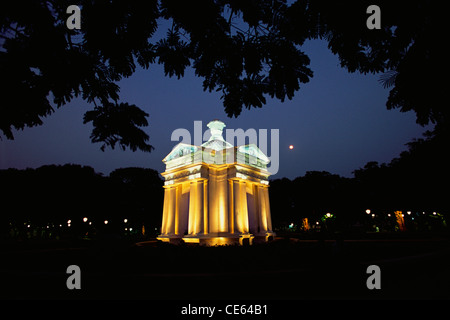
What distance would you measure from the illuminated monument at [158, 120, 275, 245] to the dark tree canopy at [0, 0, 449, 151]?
22178mm

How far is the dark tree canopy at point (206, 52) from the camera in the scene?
263cm

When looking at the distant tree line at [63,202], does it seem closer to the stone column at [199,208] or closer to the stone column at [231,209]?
the stone column at [199,208]

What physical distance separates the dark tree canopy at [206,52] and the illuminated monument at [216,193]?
22.2m

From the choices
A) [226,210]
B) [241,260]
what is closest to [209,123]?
[226,210]

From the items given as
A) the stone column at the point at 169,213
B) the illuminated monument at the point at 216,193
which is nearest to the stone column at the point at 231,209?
the illuminated monument at the point at 216,193

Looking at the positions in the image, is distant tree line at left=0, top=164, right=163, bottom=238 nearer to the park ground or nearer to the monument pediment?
the monument pediment

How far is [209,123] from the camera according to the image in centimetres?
3291

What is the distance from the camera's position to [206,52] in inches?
147

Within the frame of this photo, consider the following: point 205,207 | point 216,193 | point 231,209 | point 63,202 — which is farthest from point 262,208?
point 63,202

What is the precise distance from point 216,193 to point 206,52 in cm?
2506

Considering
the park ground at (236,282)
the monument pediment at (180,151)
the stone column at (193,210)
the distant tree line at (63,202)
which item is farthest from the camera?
the distant tree line at (63,202)

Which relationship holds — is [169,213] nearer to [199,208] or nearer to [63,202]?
[199,208]
